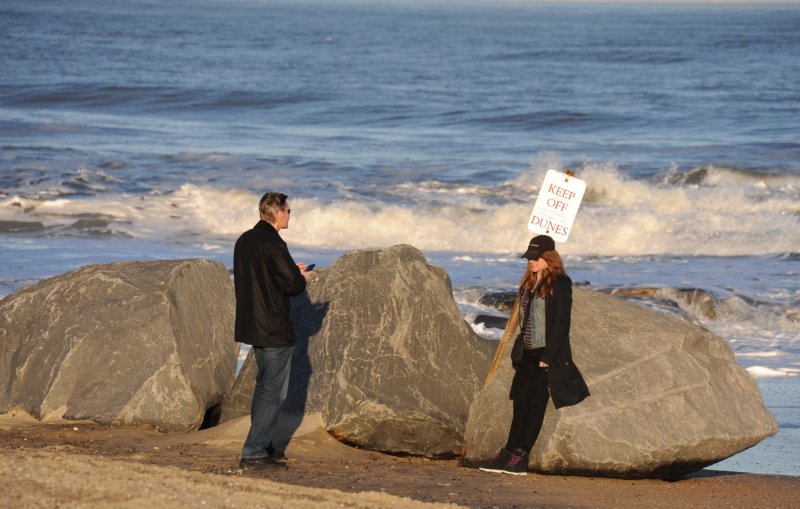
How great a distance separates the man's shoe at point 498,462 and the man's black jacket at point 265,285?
4.86 ft

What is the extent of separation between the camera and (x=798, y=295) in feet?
46.7

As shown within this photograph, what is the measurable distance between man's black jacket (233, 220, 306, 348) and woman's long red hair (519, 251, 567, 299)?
1.42 m

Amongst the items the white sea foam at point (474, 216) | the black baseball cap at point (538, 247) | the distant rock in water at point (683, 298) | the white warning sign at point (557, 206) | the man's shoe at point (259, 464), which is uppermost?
the white warning sign at point (557, 206)

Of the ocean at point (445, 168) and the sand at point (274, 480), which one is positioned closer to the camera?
the sand at point (274, 480)

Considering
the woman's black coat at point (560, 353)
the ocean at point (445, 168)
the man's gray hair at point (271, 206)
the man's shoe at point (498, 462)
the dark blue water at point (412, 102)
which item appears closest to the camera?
the man's gray hair at point (271, 206)

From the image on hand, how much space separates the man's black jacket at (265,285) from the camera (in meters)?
6.54

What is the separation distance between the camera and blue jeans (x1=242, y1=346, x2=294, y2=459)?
22.0ft

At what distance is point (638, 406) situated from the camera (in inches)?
279

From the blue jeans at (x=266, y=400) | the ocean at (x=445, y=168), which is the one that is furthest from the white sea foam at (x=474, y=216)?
the blue jeans at (x=266, y=400)

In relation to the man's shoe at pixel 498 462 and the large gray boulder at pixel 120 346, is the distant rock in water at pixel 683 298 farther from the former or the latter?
the large gray boulder at pixel 120 346

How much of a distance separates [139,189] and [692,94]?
81.7 feet

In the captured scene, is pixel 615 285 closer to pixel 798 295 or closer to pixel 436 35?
pixel 798 295

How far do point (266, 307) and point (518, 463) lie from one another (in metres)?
1.75

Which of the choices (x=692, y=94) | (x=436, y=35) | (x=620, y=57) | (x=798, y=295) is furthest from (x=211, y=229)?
(x=436, y=35)
